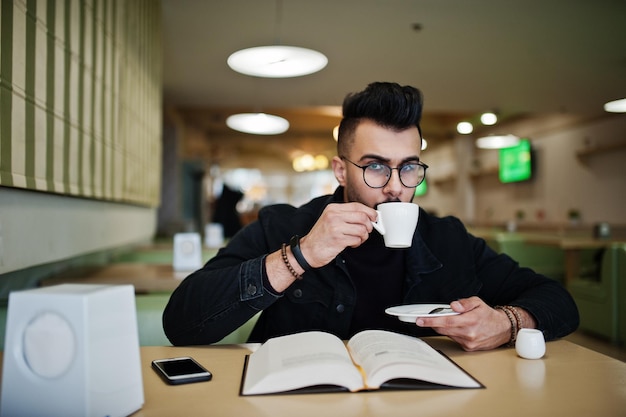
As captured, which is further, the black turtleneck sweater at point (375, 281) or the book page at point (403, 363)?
the black turtleneck sweater at point (375, 281)

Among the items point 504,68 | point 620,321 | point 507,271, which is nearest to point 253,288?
point 507,271

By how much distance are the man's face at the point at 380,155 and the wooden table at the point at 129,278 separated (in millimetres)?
1050

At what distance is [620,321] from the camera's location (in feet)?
13.3

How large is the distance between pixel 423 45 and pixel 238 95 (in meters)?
3.12

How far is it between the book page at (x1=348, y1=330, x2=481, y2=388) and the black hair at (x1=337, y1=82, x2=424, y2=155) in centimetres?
69

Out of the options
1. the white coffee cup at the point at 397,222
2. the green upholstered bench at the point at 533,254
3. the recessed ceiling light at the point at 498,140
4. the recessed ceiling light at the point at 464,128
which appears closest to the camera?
the white coffee cup at the point at 397,222

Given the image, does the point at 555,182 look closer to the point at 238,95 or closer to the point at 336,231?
the point at 238,95

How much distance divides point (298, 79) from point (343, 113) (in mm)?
5018

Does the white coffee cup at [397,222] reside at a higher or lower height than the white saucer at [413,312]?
higher

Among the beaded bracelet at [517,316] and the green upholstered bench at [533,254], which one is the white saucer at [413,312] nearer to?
the beaded bracelet at [517,316]

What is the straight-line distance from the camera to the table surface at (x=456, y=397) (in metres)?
0.75

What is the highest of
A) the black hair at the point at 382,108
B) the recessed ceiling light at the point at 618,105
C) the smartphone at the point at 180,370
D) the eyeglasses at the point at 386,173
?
the recessed ceiling light at the point at 618,105

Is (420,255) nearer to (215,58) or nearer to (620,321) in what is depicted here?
(620,321)

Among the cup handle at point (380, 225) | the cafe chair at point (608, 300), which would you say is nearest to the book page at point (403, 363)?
the cup handle at point (380, 225)
